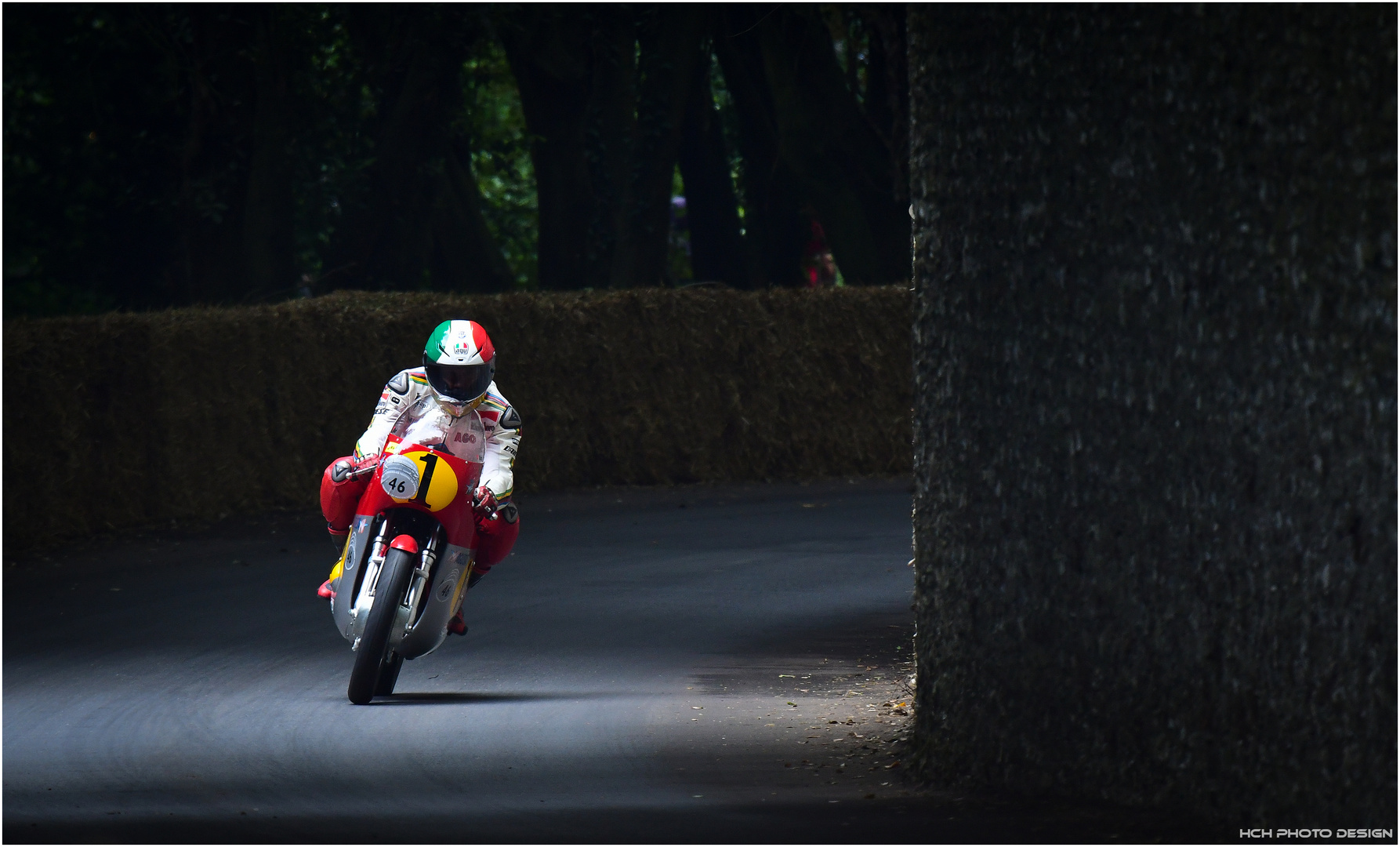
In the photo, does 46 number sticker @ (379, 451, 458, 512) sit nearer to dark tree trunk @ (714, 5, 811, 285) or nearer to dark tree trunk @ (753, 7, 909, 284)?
dark tree trunk @ (753, 7, 909, 284)

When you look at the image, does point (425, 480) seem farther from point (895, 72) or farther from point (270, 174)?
point (895, 72)

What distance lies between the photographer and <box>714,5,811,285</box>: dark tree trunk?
27.0 m

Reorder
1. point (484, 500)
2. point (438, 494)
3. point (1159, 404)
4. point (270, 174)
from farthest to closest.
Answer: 1. point (270, 174)
2. point (484, 500)
3. point (438, 494)
4. point (1159, 404)

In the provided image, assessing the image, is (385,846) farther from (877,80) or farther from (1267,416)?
(877,80)

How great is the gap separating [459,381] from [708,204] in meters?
19.3

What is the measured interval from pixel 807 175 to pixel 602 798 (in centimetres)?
1839

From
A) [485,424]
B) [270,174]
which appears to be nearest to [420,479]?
[485,424]

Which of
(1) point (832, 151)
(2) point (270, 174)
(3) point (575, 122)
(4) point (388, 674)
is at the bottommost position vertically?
(4) point (388, 674)

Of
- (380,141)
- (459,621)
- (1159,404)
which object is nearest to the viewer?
(1159,404)

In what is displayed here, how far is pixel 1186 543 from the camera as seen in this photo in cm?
595

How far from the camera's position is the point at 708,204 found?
28312mm

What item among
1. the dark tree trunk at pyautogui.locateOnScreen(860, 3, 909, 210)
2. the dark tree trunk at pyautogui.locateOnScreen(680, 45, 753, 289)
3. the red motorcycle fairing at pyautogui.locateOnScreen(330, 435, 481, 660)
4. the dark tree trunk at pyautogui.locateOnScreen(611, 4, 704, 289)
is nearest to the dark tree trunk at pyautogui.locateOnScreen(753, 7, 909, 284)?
the dark tree trunk at pyautogui.locateOnScreen(860, 3, 909, 210)

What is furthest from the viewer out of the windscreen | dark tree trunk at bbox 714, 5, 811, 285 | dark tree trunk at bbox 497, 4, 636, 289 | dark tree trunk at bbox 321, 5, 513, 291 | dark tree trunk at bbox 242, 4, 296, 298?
dark tree trunk at bbox 714, 5, 811, 285

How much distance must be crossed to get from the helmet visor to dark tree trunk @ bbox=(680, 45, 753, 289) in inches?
746
